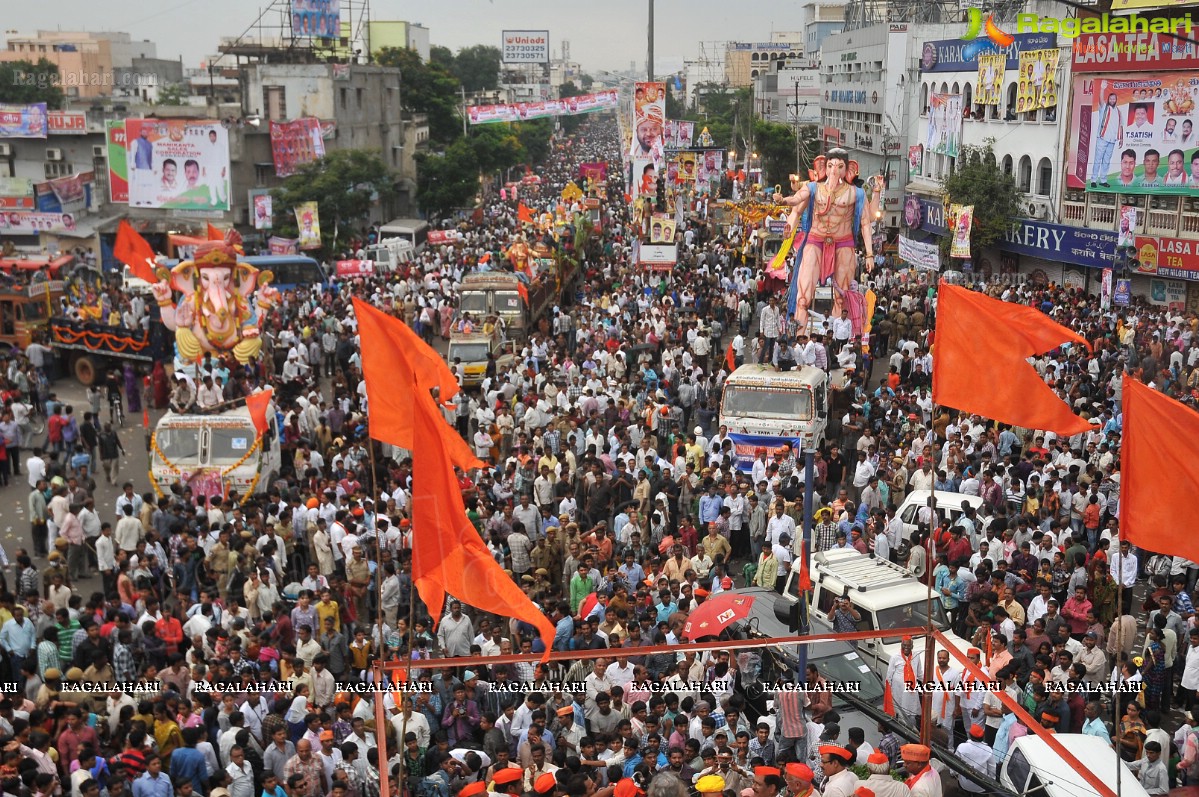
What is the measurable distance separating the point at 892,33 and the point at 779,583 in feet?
147

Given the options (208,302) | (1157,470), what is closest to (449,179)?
(208,302)

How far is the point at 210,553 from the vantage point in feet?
45.4

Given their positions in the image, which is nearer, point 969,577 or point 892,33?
point 969,577

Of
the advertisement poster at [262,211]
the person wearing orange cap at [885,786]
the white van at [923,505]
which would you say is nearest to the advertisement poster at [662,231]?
the advertisement poster at [262,211]

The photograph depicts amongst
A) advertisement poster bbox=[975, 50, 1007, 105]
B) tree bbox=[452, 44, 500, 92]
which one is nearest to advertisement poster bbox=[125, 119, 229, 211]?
advertisement poster bbox=[975, 50, 1007, 105]

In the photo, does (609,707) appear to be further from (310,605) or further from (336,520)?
(336,520)

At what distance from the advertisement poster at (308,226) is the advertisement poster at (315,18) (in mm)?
24209

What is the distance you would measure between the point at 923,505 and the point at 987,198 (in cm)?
2419

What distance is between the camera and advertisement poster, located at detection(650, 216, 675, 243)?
3259cm

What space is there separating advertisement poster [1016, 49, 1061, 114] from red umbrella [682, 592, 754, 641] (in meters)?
28.1

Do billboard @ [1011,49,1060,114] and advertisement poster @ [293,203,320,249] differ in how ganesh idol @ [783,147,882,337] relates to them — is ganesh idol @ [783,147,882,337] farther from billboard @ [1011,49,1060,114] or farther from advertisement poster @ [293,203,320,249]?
advertisement poster @ [293,203,320,249]

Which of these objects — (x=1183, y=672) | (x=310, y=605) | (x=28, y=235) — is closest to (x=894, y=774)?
(x=1183, y=672)

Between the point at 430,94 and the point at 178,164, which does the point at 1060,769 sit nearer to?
the point at 178,164

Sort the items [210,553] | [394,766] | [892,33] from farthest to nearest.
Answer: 1. [892,33]
2. [210,553]
3. [394,766]
